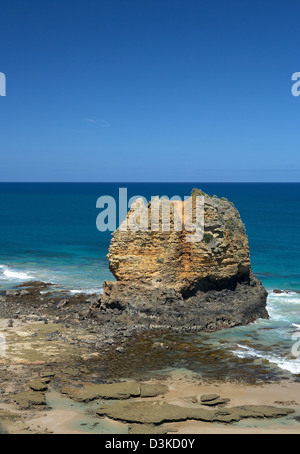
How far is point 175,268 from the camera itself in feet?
104

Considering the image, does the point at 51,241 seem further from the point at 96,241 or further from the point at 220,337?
the point at 220,337

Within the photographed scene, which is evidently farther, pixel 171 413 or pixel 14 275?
pixel 14 275

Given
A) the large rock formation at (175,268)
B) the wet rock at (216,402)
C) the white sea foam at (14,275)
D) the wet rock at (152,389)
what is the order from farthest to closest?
the white sea foam at (14,275), the large rock formation at (175,268), the wet rock at (152,389), the wet rock at (216,402)

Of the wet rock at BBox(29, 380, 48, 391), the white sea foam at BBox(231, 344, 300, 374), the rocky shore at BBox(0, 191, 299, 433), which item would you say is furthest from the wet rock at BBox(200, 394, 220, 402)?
the wet rock at BBox(29, 380, 48, 391)

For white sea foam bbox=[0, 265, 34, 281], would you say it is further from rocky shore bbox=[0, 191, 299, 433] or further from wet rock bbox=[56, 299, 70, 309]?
wet rock bbox=[56, 299, 70, 309]

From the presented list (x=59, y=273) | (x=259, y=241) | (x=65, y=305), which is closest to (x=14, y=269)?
(x=59, y=273)

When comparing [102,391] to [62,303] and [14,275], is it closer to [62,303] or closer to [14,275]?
[62,303]

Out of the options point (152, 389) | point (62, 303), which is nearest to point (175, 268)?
point (62, 303)

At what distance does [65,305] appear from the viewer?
35.5 metres

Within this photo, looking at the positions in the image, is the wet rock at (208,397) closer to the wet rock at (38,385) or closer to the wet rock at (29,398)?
the wet rock at (29,398)

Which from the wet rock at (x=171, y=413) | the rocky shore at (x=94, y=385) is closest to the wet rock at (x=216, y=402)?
the rocky shore at (x=94, y=385)

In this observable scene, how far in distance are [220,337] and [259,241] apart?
44.7m

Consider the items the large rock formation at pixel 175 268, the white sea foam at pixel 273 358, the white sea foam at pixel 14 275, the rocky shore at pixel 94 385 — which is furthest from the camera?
the white sea foam at pixel 14 275

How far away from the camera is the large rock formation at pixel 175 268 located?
31.0m
